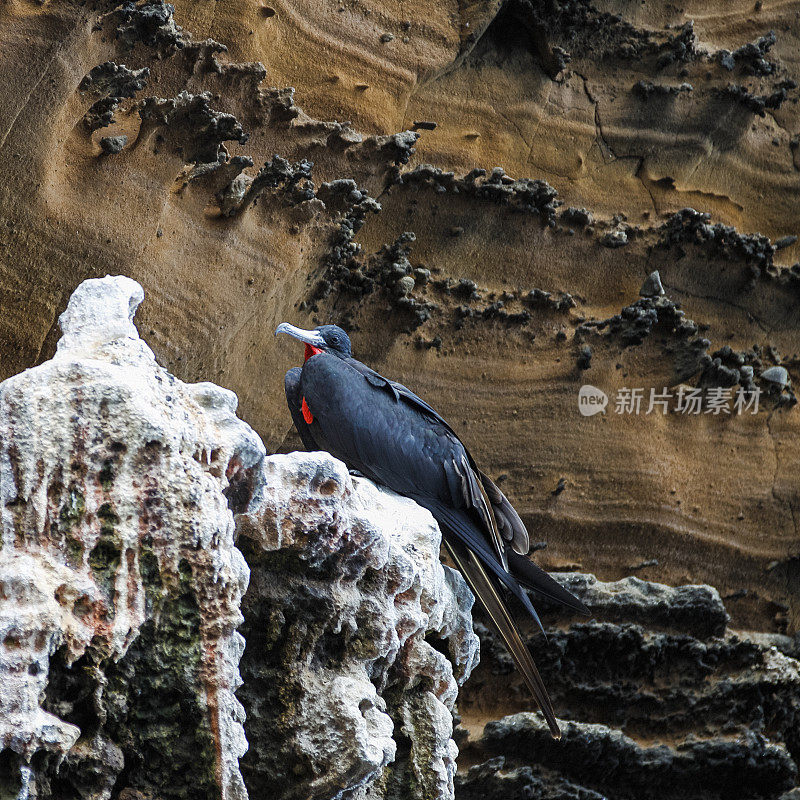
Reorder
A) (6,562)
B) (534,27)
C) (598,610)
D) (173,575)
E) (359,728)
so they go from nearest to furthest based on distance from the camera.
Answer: (6,562)
(173,575)
(359,728)
(598,610)
(534,27)

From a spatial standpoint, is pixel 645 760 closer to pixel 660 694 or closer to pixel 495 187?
pixel 660 694

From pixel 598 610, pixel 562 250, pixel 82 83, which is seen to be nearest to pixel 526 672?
pixel 598 610

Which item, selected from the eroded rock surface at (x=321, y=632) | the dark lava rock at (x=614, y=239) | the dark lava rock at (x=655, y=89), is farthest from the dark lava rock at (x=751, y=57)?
the eroded rock surface at (x=321, y=632)

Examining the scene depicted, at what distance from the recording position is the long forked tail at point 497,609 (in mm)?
2838

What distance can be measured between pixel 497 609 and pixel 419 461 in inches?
19.9

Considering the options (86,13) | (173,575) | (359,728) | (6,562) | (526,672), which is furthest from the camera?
(86,13)

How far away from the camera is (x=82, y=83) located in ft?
10.5

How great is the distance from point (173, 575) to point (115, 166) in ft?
6.44

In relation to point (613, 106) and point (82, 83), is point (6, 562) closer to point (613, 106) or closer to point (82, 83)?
point (82, 83)

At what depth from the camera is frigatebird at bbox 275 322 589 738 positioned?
287cm

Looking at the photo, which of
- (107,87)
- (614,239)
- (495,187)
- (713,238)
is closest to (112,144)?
(107,87)

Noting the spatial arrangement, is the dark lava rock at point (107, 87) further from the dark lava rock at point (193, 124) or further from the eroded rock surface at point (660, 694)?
the eroded rock surface at point (660, 694)

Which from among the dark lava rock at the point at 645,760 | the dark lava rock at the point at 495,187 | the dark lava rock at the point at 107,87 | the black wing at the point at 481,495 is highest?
the dark lava rock at the point at 495,187

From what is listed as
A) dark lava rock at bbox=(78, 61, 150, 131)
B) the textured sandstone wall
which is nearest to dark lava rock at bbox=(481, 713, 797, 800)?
the textured sandstone wall
